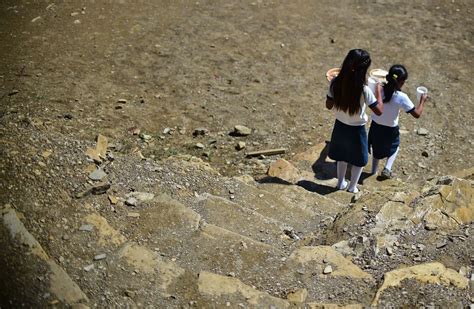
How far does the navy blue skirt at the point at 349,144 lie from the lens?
529 centimetres

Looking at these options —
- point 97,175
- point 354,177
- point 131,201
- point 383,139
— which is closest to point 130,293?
point 131,201

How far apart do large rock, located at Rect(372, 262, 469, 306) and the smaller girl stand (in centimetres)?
210

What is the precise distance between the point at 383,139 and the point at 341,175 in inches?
23.1

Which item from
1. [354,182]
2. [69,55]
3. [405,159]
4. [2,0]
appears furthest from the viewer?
[2,0]

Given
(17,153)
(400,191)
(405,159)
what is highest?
(17,153)

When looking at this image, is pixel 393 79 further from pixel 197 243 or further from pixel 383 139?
pixel 197 243

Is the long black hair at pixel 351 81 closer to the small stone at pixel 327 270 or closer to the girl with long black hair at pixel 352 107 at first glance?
the girl with long black hair at pixel 352 107

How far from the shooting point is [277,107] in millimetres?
7641

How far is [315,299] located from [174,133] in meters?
3.76

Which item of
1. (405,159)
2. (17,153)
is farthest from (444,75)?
(17,153)

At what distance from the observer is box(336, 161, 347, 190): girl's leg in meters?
5.76

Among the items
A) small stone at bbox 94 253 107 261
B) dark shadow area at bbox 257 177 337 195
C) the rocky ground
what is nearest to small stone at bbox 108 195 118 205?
the rocky ground

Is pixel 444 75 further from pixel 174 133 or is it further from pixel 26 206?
pixel 26 206

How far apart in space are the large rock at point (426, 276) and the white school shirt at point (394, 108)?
81.6 inches
